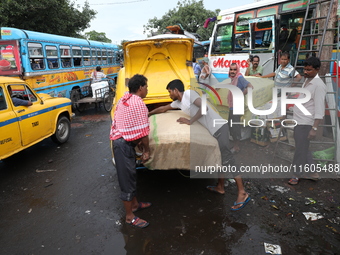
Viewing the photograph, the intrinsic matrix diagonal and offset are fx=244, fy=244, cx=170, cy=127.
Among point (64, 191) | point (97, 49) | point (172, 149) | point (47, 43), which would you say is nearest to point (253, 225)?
point (172, 149)

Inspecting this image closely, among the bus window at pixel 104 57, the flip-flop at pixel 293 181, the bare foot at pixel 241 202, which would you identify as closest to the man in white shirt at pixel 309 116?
the flip-flop at pixel 293 181

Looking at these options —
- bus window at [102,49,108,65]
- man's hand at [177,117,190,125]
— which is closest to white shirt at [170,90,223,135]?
man's hand at [177,117,190,125]

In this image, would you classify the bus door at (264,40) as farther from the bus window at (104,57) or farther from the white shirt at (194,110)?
the bus window at (104,57)

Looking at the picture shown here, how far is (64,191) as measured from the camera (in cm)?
405

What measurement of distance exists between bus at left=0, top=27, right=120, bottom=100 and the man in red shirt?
22.7 feet

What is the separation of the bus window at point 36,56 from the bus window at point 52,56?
1.19 ft

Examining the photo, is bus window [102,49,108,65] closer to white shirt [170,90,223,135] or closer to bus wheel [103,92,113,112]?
bus wheel [103,92,113,112]

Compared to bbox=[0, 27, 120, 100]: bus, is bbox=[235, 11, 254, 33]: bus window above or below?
above

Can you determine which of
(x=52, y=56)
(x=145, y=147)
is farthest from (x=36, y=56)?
(x=145, y=147)

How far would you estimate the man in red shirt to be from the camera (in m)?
2.78

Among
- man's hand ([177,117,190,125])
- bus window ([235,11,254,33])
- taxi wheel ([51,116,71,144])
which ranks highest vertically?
bus window ([235,11,254,33])

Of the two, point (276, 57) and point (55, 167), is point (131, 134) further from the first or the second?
point (276, 57)

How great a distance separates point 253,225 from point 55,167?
3.95 metres

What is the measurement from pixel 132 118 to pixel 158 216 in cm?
142
